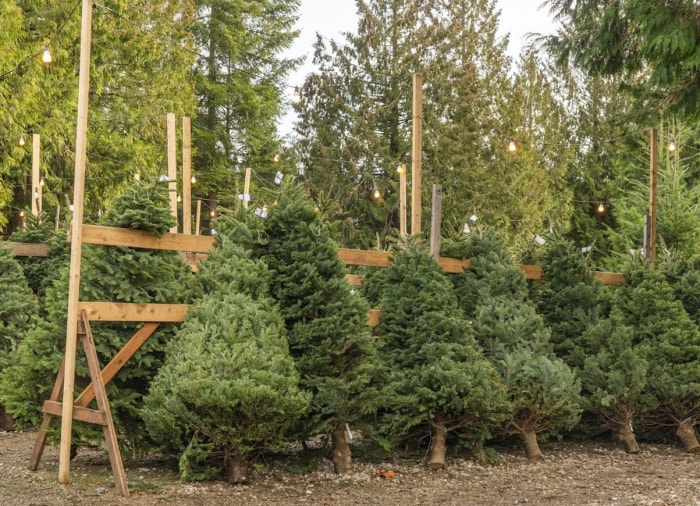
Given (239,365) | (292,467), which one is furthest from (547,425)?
(239,365)

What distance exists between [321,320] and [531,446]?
242 cm

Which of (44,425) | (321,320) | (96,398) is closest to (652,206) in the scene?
(321,320)

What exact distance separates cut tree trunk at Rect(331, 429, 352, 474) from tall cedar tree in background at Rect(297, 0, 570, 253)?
17.5m

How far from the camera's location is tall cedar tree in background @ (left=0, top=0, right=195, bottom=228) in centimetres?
1656

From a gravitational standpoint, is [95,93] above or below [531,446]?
above

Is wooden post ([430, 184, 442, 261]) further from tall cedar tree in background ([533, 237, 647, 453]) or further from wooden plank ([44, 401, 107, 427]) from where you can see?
wooden plank ([44, 401, 107, 427])

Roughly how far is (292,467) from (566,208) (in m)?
23.4

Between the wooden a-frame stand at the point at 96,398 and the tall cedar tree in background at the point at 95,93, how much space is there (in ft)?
35.1

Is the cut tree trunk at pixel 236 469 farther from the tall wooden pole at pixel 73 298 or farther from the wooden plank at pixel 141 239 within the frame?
the wooden plank at pixel 141 239

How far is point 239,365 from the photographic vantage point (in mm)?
5730

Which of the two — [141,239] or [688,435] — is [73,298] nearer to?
[141,239]

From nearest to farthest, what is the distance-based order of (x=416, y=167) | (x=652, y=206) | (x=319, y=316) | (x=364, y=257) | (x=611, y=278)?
1. (x=319, y=316)
2. (x=364, y=257)
3. (x=416, y=167)
4. (x=611, y=278)
5. (x=652, y=206)

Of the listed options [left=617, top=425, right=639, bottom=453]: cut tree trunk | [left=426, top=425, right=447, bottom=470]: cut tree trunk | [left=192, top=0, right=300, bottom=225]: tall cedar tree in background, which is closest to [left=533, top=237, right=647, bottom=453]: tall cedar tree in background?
[left=617, top=425, right=639, bottom=453]: cut tree trunk

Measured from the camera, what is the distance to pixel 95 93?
67.3ft
